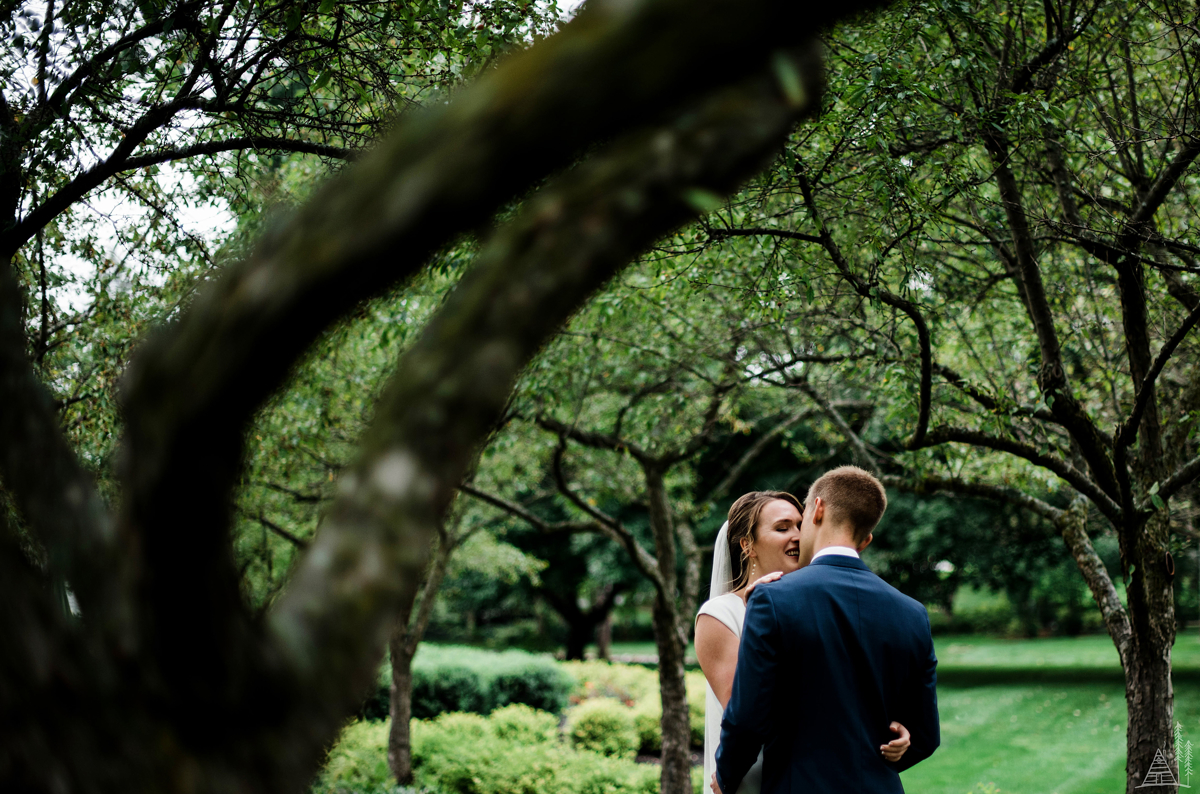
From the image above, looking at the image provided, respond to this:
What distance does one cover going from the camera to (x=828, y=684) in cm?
324

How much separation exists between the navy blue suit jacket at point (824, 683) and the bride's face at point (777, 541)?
860mm

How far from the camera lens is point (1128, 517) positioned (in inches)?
192

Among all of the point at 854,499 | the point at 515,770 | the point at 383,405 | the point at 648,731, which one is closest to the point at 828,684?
the point at 854,499

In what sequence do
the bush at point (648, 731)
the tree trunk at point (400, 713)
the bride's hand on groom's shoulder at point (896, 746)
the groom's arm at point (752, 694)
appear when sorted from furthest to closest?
the bush at point (648, 731)
the tree trunk at point (400, 713)
the bride's hand on groom's shoulder at point (896, 746)
the groom's arm at point (752, 694)

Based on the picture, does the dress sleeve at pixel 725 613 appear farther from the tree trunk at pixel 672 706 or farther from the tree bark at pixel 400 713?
the tree bark at pixel 400 713

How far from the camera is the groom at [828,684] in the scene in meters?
3.18

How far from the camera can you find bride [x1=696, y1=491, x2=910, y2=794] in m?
3.93

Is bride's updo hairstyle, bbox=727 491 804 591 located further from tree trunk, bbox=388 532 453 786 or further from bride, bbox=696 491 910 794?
tree trunk, bbox=388 532 453 786

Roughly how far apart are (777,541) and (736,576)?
419 millimetres

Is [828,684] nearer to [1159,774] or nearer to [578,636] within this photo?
[1159,774]

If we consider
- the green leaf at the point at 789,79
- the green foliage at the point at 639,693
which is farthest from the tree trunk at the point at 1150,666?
the green foliage at the point at 639,693

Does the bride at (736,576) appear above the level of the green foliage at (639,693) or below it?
above

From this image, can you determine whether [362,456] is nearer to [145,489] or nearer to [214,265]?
[145,489]

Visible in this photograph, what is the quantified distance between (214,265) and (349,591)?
4448 millimetres
